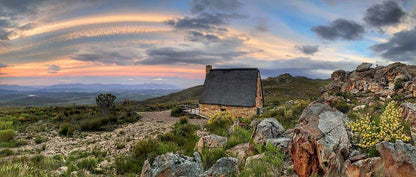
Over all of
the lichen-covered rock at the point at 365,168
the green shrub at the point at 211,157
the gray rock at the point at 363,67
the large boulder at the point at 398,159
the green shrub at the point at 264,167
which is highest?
the gray rock at the point at 363,67

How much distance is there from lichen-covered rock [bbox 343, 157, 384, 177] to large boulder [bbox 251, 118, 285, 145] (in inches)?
131

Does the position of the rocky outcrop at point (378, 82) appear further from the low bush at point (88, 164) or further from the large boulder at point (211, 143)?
the low bush at point (88, 164)

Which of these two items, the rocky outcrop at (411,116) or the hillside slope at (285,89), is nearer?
the rocky outcrop at (411,116)

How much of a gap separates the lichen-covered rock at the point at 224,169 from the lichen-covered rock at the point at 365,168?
266 cm

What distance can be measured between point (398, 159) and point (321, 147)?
1.29 meters

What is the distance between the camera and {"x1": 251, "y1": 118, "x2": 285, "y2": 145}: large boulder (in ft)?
26.1

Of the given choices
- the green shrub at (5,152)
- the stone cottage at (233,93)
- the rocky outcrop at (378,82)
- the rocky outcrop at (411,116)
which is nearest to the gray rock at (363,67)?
the rocky outcrop at (378,82)

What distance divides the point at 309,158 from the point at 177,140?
8770 millimetres

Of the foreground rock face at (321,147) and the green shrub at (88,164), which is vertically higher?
the foreground rock face at (321,147)

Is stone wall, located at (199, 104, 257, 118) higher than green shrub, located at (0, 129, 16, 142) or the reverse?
higher

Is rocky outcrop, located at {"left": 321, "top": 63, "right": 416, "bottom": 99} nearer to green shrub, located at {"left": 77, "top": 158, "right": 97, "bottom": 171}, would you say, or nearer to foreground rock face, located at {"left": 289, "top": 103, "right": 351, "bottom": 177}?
foreground rock face, located at {"left": 289, "top": 103, "right": 351, "bottom": 177}

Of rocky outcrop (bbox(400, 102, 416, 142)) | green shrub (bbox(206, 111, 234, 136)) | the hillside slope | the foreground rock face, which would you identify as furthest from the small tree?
the hillside slope

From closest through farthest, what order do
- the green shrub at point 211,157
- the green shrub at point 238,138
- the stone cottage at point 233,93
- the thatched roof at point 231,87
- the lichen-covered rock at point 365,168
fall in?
the lichen-covered rock at point 365,168, the green shrub at point 211,157, the green shrub at point 238,138, the stone cottage at point 233,93, the thatched roof at point 231,87

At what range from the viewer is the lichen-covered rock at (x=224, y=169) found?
593 centimetres
